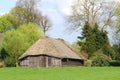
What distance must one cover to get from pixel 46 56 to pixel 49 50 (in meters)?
1.36

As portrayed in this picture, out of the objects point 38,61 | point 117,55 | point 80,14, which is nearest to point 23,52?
point 38,61

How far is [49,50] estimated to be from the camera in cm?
7450

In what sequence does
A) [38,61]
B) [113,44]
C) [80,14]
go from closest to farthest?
[38,61] < [80,14] < [113,44]

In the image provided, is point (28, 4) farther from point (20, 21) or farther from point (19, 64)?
point (19, 64)

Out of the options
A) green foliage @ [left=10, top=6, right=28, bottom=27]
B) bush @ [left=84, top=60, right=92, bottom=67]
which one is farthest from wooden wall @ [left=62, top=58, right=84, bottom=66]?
green foliage @ [left=10, top=6, right=28, bottom=27]

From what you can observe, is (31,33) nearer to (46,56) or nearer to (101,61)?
(46,56)

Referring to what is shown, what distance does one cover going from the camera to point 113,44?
92.8m

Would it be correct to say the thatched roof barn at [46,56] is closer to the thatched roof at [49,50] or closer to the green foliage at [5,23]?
the thatched roof at [49,50]

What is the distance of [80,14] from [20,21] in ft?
65.7

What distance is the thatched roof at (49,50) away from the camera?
7369 cm

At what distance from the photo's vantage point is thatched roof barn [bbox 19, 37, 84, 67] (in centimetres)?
7331

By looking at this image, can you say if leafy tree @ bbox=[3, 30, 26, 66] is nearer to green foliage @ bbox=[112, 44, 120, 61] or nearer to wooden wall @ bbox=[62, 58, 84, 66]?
wooden wall @ bbox=[62, 58, 84, 66]

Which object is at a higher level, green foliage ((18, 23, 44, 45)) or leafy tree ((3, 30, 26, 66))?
green foliage ((18, 23, 44, 45))
